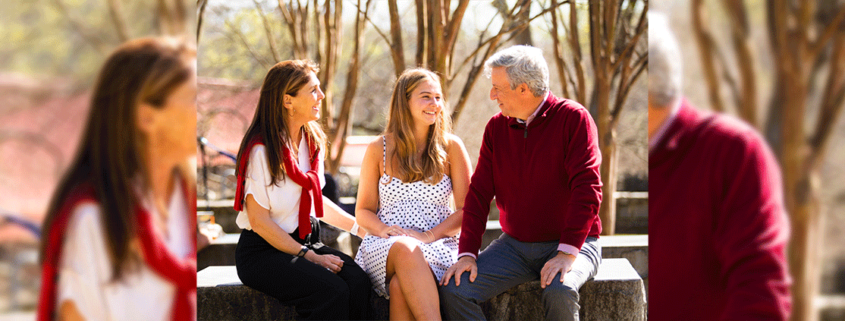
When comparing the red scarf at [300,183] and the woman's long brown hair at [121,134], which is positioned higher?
the woman's long brown hair at [121,134]

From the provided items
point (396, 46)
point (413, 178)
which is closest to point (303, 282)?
point (413, 178)

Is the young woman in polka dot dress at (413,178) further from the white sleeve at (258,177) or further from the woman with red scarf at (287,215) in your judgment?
the white sleeve at (258,177)

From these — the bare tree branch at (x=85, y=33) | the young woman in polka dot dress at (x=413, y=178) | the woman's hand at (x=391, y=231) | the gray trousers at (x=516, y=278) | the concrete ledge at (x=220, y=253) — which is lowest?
the concrete ledge at (x=220, y=253)

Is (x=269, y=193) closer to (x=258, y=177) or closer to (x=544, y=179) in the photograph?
(x=258, y=177)

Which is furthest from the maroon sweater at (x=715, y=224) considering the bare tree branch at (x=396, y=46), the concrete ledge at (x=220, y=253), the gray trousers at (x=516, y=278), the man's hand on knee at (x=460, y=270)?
the concrete ledge at (x=220, y=253)

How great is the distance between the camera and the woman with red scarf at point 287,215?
289 cm

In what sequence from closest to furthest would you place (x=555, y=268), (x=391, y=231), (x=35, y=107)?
1. (x=35, y=107)
2. (x=555, y=268)
3. (x=391, y=231)

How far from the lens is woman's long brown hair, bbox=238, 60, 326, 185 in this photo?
298 centimetres

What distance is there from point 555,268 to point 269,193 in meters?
1.31

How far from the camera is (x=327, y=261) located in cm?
301

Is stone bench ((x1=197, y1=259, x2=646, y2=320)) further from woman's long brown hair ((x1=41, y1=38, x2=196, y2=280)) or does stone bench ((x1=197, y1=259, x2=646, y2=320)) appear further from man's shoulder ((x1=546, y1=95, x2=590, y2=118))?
woman's long brown hair ((x1=41, y1=38, x2=196, y2=280))

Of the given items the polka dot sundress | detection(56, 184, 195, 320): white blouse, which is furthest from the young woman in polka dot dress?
detection(56, 184, 195, 320): white blouse

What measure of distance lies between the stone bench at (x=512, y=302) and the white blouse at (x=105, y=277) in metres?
2.05


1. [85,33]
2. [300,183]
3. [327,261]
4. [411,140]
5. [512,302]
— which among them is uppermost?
[85,33]
